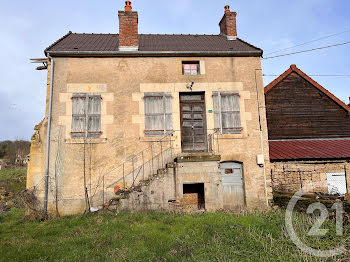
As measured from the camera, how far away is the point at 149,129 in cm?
941

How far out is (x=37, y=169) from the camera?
8.82 metres

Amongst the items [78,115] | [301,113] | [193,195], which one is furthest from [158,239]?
[301,113]

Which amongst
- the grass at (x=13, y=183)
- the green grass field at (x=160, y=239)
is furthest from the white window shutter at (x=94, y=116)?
the grass at (x=13, y=183)

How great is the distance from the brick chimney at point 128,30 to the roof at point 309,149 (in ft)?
26.0

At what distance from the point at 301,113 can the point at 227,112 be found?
20.9ft

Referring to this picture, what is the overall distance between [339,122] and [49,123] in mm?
14736

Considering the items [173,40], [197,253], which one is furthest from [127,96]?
[197,253]

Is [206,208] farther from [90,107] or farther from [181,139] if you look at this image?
→ [90,107]

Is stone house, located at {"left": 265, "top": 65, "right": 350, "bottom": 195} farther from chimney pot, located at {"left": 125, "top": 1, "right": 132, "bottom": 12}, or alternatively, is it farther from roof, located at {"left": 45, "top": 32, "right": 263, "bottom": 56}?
chimney pot, located at {"left": 125, "top": 1, "right": 132, "bottom": 12}

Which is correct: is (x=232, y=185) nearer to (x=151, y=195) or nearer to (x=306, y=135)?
(x=151, y=195)

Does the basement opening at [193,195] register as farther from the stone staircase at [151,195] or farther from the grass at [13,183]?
the grass at [13,183]

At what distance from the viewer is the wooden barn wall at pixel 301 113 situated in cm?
1338

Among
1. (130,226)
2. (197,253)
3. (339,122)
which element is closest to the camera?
(197,253)

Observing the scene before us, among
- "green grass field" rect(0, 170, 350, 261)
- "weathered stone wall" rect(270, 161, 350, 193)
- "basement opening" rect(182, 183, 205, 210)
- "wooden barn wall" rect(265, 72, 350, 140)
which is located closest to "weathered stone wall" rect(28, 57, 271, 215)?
"basement opening" rect(182, 183, 205, 210)
